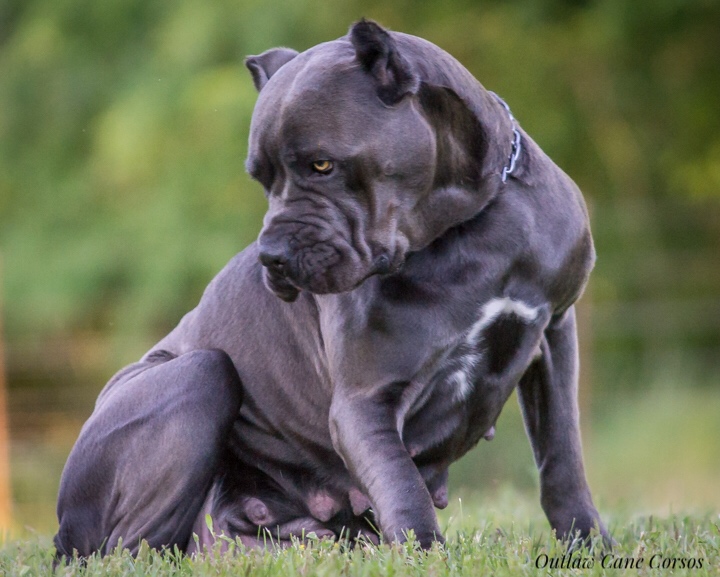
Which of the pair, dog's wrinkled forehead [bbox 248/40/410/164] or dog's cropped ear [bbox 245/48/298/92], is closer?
dog's wrinkled forehead [bbox 248/40/410/164]

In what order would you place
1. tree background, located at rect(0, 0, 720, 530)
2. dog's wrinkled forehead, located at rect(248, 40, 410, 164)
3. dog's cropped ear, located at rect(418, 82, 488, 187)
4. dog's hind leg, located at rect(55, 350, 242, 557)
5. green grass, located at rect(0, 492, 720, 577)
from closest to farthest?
green grass, located at rect(0, 492, 720, 577) < dog's wrinkled forehead, located at rect(248, 40, 410, 164) < dog's cropped ear, located at rect(418, 82, 488, 187) < dog's hind leg, located at rect(55, 350, 242, 557) < tree background, located at rect(0, 0, 720, 530)

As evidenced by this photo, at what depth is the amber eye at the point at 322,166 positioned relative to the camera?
2.97 metres

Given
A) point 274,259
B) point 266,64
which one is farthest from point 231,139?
point 274,259

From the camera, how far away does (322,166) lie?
9.78 feet

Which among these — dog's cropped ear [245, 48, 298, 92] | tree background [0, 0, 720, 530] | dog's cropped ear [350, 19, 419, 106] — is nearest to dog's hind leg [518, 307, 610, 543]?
dog's cropped ear [350, 19, 419, 106]

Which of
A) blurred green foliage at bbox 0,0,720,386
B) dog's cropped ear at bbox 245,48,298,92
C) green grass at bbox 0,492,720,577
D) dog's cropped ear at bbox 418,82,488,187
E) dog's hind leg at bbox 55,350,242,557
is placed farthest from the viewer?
blurred green foliage at bbox 0,0,720,386

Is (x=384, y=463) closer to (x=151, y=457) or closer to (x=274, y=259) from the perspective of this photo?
(x=274, y=259)

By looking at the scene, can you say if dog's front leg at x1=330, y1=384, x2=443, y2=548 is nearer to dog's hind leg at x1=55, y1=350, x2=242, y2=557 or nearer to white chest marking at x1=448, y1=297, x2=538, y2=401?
white chest marking at x1=448, y1=297, x2=538, y2=401

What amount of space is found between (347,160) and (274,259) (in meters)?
0.35

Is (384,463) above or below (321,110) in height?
below

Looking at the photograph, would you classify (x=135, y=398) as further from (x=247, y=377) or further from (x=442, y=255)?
(x=442, y=255)

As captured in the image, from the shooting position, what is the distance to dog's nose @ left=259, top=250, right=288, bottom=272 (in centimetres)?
301

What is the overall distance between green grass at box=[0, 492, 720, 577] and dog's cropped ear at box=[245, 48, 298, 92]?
5.02 feet

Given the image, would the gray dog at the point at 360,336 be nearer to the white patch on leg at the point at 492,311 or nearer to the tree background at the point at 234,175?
the white patch on leg at the point at 492,311
